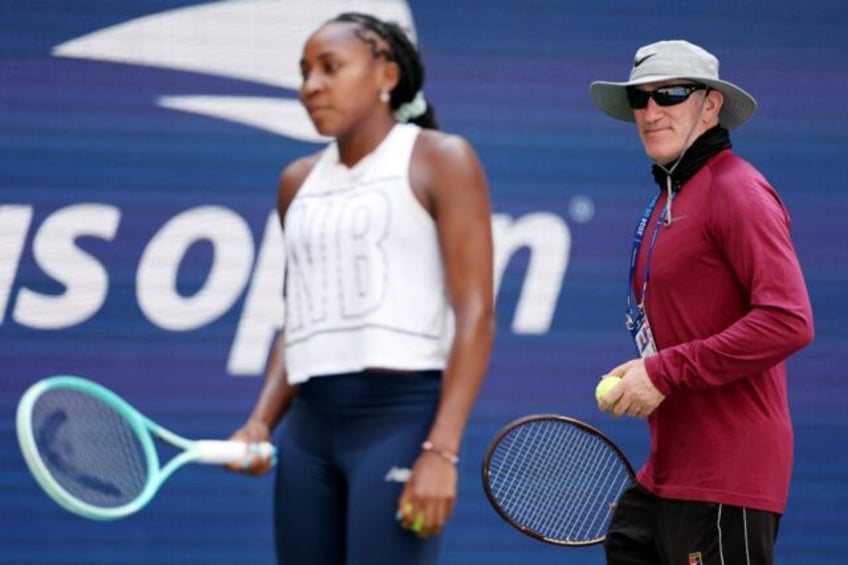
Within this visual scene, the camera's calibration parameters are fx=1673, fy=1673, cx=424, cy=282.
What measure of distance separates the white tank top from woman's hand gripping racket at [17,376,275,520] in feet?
0.83

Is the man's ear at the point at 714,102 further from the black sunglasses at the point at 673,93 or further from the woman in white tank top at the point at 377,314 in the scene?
the woman in white tank top at the point at 377,314

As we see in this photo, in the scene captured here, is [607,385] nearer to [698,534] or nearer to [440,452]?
[698,534]

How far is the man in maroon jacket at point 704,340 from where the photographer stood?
3.77 metres

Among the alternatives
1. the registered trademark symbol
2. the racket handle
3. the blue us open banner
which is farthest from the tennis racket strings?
the registered trademark symbol

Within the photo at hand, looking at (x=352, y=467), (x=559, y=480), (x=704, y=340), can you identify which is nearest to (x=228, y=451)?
(x=352, y=467)

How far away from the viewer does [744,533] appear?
12.6 ft

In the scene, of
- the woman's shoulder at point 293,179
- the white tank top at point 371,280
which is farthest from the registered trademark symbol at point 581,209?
the white tank top at point 371,280

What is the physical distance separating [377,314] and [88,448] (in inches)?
23.9

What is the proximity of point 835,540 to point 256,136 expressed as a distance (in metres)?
2.59

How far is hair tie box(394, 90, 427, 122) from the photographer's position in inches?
135

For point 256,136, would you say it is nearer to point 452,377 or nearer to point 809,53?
point 809,53

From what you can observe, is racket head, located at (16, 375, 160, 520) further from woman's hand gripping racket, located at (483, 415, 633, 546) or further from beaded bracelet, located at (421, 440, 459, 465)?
woman's hand gripping racket, located at (483, 415, 633, 546)

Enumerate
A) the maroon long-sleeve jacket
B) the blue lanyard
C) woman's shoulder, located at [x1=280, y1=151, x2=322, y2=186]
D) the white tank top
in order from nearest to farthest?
the white tank top, woman's shoulder, located at [x1=280, y1=151, x2=322, y2=186], the maroon long-sleeve jacket, the blue lanyard

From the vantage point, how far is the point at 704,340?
378 centimetres
